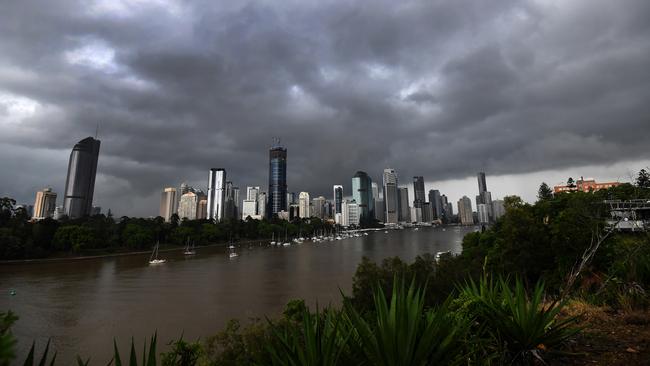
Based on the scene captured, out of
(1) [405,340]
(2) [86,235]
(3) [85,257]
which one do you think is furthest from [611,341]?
(2) [86,235]

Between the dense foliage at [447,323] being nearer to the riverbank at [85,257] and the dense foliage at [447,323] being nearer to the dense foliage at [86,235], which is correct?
the riverbank at [85,257]

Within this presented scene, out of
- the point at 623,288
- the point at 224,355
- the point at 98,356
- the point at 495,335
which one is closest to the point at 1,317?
the point at 495,335

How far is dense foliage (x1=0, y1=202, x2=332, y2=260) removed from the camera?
5559 cm

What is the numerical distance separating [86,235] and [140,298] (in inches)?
1586

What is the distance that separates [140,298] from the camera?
31031 millimetres

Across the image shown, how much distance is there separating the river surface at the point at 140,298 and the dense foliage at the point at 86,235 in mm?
5563

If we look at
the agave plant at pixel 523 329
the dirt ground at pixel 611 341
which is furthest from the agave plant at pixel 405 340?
the dirt ground at pixel 611 341

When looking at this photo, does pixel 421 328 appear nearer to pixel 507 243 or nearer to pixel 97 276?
pixel 507 243

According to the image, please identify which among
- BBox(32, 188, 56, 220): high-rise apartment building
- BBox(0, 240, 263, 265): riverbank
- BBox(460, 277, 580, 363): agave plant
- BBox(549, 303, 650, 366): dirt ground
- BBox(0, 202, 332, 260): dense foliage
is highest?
BBox(32, 188, 56, 220): high-rise apartment building

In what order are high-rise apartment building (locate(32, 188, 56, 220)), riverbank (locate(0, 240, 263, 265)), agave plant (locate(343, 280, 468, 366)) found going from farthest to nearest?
high-rise apartment building (locate(32, 188, 56, 220)) < riverbank (locate(0, 240, 263, 265)) < agave plant (locate(343, 280, 468, 366))

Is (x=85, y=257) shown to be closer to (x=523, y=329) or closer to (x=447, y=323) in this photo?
(x=447, y=323)

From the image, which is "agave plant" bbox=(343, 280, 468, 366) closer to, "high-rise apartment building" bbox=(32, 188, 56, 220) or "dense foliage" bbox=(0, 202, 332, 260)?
"dense foliage" bbox=(0, 202, 332, 260)

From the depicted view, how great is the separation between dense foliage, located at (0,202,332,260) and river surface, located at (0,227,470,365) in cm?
556

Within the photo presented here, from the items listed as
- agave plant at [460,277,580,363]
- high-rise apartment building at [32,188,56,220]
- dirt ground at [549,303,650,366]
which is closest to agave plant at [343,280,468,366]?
agave plant at [460,277,580,363]
